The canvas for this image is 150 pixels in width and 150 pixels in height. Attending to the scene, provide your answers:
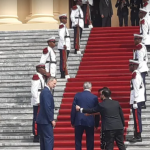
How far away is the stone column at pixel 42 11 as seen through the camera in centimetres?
2613

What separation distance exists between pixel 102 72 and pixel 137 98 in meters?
4.08

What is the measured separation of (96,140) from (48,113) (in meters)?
2.67

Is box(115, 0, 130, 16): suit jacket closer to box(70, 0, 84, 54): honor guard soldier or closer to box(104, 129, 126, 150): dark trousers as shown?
box(70, 0, 84, 54): honor guard soldier

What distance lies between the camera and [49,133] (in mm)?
14445

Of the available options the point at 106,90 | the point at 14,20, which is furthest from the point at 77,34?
the point at 106,90

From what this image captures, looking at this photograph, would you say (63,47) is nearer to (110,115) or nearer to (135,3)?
(110,115)

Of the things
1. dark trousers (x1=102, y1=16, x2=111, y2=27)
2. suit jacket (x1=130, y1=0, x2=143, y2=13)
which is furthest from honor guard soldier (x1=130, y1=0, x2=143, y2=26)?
dark trousers (x1=102, y1=16, x2=111, y2=27)

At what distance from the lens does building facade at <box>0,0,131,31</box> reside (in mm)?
25875

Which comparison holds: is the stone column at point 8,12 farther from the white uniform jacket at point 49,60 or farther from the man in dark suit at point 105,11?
the white uniform jacket at point 49,60

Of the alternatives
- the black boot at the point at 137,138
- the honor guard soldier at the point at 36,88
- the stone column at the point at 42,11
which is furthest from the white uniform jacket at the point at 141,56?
the stone column at the point at 42,11

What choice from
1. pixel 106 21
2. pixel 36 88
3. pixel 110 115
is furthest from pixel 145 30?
pixel 110 115

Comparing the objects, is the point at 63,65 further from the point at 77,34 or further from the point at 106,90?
the point at 106,90

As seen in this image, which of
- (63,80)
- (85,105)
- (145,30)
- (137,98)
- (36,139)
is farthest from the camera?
(145,30)

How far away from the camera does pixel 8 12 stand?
26281 millimetres
